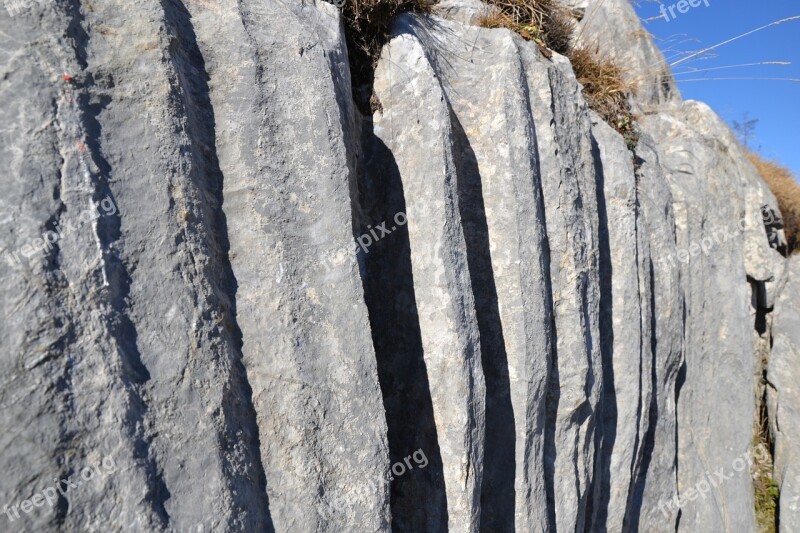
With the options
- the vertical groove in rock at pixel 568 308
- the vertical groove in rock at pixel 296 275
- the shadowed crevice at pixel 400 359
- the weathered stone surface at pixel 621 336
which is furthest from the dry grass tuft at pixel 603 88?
the vertical groove in rock at pixel 296 275

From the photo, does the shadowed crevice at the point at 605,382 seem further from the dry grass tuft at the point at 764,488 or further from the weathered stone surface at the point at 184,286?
the dry grass tuft at the point at 764,488

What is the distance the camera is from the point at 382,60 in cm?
295

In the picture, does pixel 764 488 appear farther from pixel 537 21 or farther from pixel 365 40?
pixel 365 40

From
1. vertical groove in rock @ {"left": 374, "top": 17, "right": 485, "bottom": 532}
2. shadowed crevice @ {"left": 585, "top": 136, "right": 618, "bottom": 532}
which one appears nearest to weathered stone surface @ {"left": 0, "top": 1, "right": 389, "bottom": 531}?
vertical groove in rock @ {"left": 374, "top": 17, "right": 485, "bottom": 532}

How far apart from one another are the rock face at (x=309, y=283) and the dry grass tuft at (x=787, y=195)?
4.10 meters

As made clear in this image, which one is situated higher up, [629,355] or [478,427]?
[629,355]

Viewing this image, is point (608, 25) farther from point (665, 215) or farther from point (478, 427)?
point (478, 427)

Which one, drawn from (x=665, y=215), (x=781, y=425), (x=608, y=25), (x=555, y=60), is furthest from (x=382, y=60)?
(x=781, y=425)

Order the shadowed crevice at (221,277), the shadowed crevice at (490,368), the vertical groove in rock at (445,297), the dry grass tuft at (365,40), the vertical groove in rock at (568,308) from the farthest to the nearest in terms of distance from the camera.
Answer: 1. the vertical groove in rock at (568,308)
2. the dry grass tuft at (365,40)
3. the shadowed crevice at (490,368)
4. the vertical groove in rock at (445,297)
5. the shadowed crevice at (221,277)

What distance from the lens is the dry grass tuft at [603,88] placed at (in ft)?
14.7

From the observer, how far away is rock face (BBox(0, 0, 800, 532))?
1.60 meters

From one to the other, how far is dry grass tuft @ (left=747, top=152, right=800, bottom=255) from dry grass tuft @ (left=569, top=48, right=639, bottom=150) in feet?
12.1

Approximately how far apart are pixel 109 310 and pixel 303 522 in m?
0.98

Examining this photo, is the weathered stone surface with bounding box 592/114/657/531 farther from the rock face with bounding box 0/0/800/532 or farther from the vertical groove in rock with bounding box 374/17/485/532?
the vertical groove in rock with bounding box 374/17/485/532
